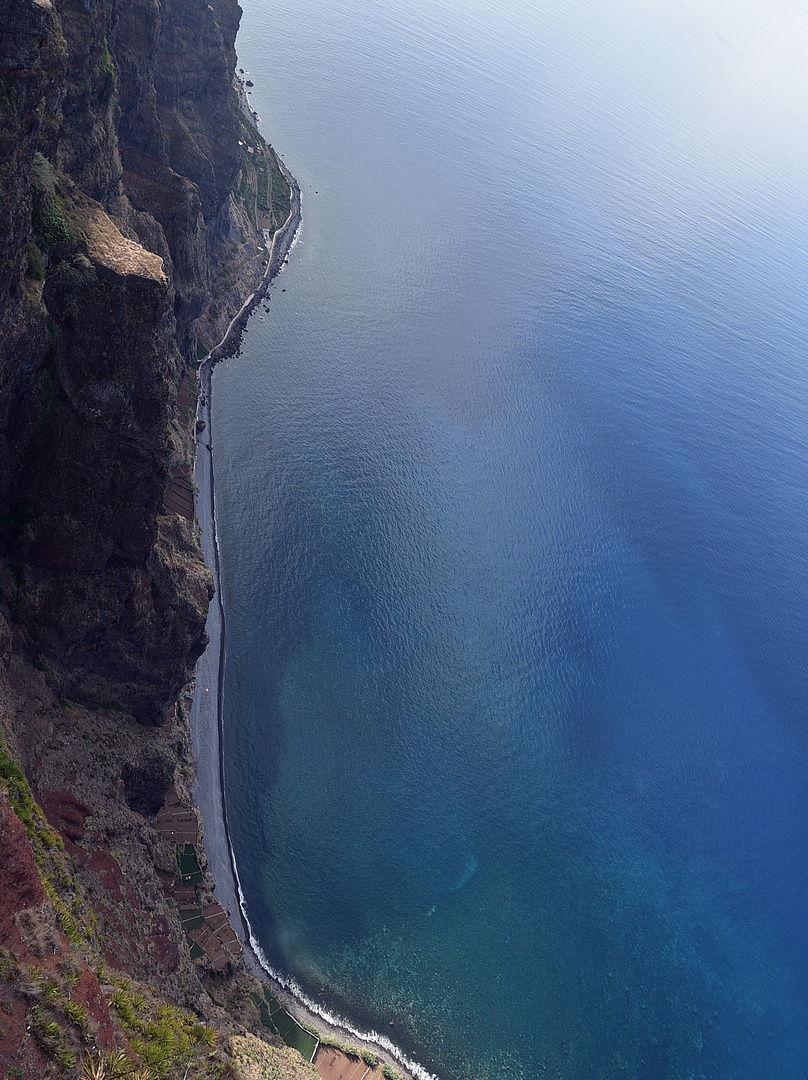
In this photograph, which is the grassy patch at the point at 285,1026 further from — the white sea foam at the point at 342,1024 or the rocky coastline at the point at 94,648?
the white sea foam at the point at 342,1024

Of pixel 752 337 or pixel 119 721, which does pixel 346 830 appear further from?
pixel 752 337

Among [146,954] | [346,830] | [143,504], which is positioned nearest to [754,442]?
[346,830]

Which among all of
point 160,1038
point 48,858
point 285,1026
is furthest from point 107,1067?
point 285,1026

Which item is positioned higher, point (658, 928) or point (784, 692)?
point (784, 692)

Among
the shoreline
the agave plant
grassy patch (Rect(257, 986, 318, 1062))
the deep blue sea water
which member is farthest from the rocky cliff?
the deep blue sea water

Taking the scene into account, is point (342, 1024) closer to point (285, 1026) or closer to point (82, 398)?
point (285, 1026)

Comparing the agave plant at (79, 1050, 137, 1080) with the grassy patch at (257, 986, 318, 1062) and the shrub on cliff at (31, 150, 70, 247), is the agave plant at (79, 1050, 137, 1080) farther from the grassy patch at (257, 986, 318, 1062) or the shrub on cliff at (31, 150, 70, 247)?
the shrub on cliff at (31, 150, 70, 247)
